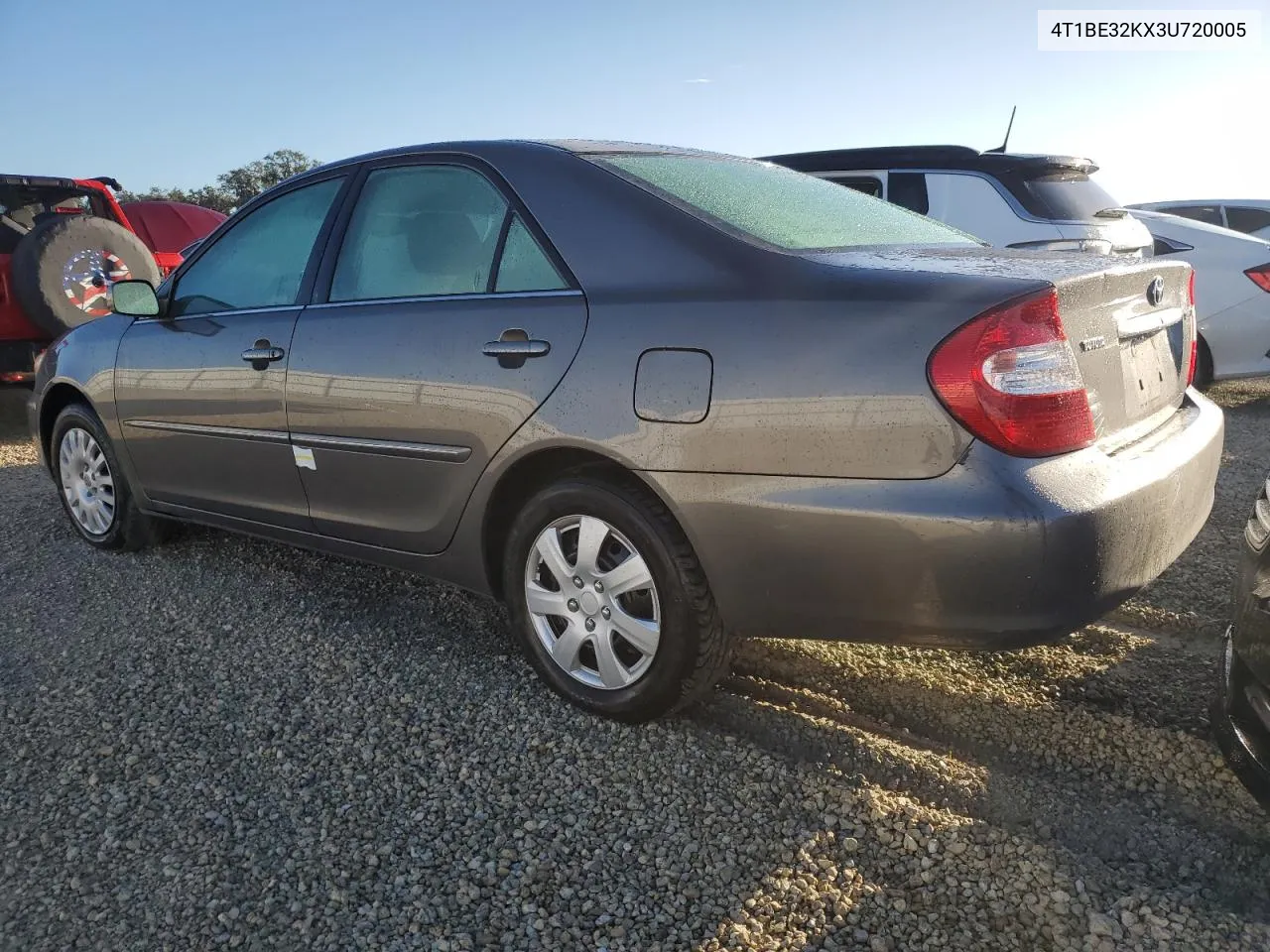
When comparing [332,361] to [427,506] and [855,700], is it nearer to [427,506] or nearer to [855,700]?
[427,506]

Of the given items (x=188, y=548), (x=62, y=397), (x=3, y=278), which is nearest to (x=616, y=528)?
(x=188, y=548)

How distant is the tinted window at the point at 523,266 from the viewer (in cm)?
260

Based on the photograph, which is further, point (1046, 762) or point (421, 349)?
point (421, 349)

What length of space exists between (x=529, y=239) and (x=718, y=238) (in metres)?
0.61

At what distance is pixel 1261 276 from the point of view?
6746 mm

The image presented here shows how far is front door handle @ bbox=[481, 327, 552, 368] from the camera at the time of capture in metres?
2.52

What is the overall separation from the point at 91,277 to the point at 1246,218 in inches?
403

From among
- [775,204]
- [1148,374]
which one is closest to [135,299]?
[775,204]

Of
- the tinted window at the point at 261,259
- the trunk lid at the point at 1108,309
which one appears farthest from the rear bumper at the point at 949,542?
the tinted window at the point at 261,259

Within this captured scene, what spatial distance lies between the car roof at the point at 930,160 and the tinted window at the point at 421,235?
11.6 feet

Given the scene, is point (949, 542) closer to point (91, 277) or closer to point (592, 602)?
point (592, 602)

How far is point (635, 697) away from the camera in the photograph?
8.34 feet

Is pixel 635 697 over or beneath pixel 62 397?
beneath

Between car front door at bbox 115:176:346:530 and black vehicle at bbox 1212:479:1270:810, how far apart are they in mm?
2717
